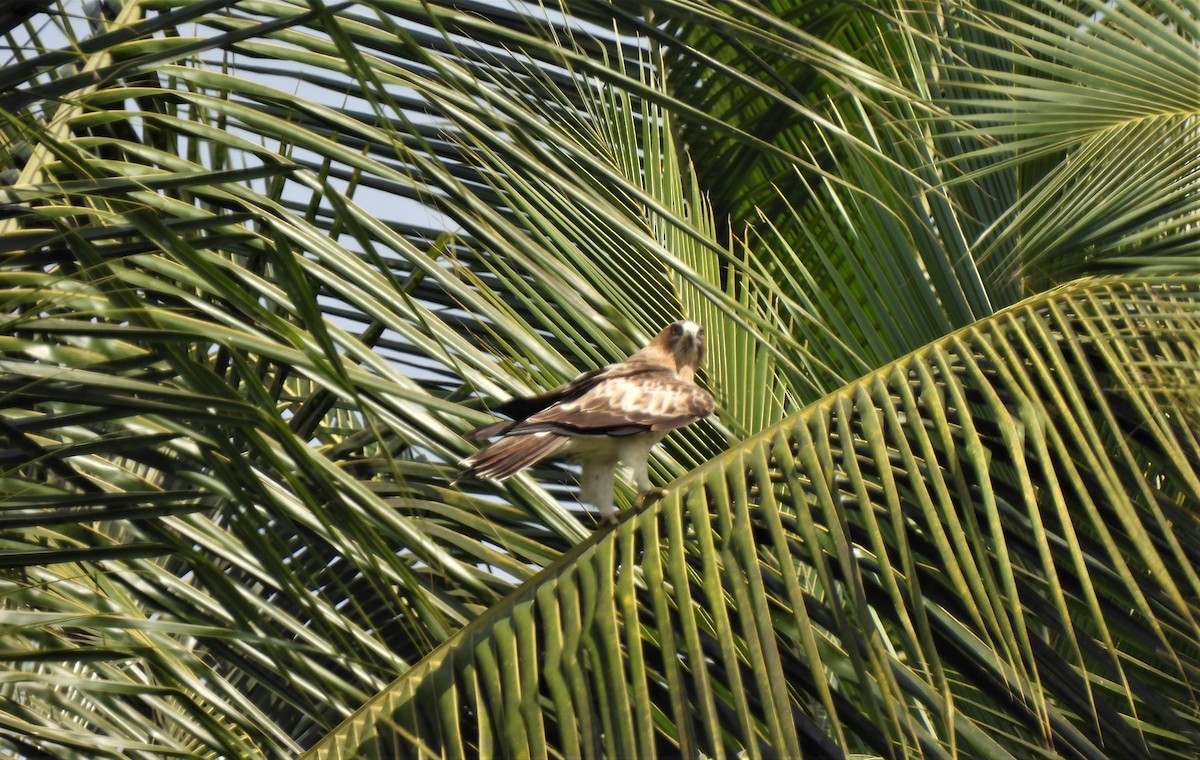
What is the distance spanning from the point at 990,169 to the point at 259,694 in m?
3.53

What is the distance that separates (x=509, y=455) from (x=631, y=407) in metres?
0.86

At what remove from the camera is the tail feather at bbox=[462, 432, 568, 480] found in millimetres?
3281

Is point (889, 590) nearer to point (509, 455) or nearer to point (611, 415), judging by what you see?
point (509, 455)

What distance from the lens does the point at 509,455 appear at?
3.40 meters

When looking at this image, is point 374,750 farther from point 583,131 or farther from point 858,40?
point 858,40

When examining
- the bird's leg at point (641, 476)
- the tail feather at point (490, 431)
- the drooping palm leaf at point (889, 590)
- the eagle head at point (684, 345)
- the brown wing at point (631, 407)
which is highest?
the eagle head at point (684, 345)

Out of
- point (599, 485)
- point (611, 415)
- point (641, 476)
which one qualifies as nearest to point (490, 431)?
point (611, 415)

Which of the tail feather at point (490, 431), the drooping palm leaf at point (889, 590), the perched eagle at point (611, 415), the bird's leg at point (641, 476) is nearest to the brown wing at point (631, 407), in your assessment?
the perched eagle at point (611, 415)

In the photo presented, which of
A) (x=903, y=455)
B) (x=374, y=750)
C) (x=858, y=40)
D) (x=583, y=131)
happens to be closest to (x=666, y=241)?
(x=583, y=131)

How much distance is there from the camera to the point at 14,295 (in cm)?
223

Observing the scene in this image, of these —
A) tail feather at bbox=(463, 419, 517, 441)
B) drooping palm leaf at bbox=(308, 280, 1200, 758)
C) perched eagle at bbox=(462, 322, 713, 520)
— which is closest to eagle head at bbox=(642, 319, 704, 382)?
perched eagle at bbox=(462, 322, 713, 520)

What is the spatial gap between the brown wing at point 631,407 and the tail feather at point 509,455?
0.17 m

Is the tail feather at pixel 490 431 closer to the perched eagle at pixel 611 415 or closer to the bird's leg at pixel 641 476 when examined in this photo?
the perched eagle at pixel 611 415

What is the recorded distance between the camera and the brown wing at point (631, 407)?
155 inches
